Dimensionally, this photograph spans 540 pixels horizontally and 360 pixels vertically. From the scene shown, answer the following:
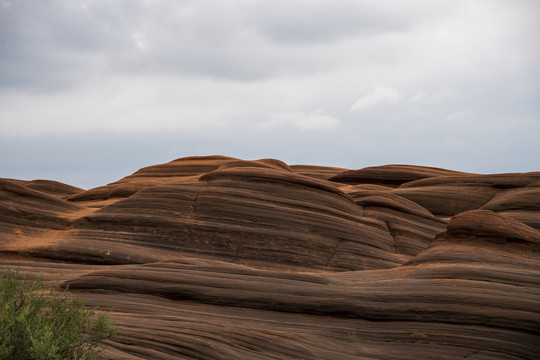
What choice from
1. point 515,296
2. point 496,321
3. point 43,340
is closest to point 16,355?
point 43,340

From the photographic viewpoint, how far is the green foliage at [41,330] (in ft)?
24.3

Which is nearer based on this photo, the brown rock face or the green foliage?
the green foliage

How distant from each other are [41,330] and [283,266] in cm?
1316

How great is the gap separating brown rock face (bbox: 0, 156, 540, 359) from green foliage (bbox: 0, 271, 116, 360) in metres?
0.72

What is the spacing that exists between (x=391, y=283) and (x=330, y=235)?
680 centimetres

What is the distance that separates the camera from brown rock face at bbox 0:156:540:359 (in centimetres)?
1284

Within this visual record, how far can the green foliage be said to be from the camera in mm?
7409

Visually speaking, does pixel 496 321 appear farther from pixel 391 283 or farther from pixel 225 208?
pixel 225 208

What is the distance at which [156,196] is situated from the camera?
73.4 feet

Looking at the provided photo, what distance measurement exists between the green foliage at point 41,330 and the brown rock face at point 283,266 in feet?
2.36

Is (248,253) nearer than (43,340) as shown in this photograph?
No

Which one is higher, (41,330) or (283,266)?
(41,330)

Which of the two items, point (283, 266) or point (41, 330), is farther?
point (283, 266)

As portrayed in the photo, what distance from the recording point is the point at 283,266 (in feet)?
66.1
